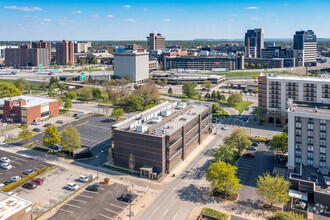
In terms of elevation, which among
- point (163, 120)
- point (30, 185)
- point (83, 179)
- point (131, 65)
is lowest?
point (30, 185)

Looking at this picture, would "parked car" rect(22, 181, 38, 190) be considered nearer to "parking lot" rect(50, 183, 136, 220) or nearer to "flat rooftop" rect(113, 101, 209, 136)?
"parking lot" rect(50, 183, 136, 220)

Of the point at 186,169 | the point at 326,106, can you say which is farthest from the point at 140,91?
the point at 326,106

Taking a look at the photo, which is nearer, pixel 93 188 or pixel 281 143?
pixel 93 188

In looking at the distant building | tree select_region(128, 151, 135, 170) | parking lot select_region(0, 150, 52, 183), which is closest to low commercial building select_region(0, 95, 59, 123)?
parking lot select_region(0, 150, 52, 183)

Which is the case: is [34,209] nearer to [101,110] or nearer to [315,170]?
[315,170]

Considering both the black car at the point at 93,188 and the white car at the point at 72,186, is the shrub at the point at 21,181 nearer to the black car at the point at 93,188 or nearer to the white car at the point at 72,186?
the white car at the point at 72,186

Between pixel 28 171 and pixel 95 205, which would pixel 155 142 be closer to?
pixel 95 205

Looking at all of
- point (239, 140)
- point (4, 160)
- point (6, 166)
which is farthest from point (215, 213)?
point (4, 160)

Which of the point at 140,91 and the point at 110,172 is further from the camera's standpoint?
the point at 140,91
